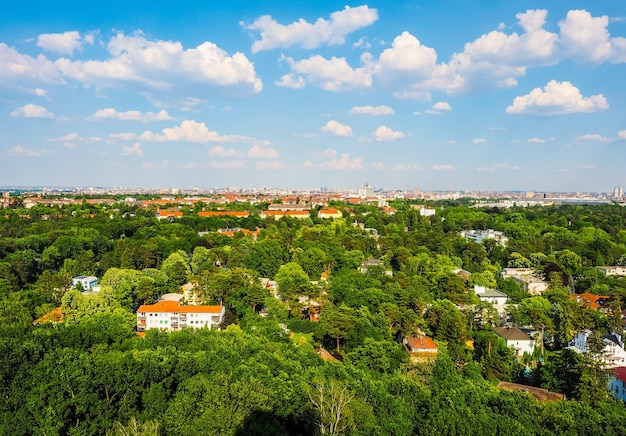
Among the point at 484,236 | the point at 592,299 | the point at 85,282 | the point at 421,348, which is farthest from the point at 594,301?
the point at 85,282

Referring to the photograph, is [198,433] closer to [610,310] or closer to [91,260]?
[610,310]

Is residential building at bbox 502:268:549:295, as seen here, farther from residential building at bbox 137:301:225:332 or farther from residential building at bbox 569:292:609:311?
residential building at bbox 137:301:225:332

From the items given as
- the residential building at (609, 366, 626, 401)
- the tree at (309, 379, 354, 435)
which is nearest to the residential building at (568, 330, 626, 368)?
the residential building at (609, 366, 626, 401)

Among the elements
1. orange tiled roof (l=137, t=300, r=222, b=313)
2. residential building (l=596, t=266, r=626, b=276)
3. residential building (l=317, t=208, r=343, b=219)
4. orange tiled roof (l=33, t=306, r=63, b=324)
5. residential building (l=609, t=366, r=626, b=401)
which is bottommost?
residential building (l=609, t=366, r=626, b=401)

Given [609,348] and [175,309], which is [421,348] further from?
[175,309]

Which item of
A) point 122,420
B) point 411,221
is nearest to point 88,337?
point 122,420

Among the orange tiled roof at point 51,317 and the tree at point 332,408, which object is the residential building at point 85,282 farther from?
the tree at point 332,408
